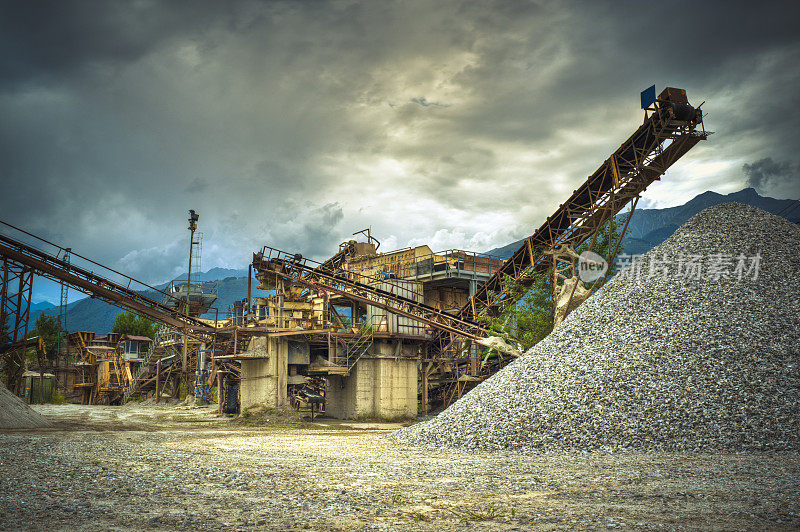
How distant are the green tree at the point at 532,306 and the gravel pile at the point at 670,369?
235 inches

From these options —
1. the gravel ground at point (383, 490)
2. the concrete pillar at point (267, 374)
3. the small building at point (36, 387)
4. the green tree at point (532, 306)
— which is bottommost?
the small building at point (36, 387)

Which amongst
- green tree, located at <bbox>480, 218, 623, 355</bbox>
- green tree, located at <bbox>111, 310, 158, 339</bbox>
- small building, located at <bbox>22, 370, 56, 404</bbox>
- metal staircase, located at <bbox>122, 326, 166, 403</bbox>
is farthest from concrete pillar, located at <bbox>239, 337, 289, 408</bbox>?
green tree, located at <bbox>111, 310, 158, 339</bbox>

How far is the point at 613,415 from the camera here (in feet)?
43.1

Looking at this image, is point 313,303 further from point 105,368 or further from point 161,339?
point 105,368

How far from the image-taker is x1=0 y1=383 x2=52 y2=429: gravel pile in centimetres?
1780

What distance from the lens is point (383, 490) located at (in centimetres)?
849

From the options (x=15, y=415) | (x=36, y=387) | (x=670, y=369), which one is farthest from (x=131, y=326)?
(x=670, y=369)

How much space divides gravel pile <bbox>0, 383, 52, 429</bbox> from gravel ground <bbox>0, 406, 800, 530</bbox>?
5.64 metres

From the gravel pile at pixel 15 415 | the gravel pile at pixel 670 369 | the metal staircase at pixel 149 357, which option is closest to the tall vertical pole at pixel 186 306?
the metal staircase at pixel 149 357

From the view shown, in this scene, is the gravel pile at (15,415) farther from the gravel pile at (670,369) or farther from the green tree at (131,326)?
the green tree at (131,326)

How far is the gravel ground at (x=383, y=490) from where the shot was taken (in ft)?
21.2

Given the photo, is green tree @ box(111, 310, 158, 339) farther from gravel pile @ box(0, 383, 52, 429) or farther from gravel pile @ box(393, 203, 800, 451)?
gravel pile @ box(393, 203, 800, 451)

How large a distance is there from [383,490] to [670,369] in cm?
875

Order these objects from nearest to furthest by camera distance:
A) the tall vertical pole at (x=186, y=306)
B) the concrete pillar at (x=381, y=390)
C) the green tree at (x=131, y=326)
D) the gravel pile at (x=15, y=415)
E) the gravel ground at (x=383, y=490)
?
1. the gravel ground at (x=383, y=490)
2. the gravel pile at (x=15, y=415)
3. the concrete pillar at (x=381, y=390)
4. the tall vertical pole at (x=186, y=306)
5. the green tree at (x=131, y=326)
